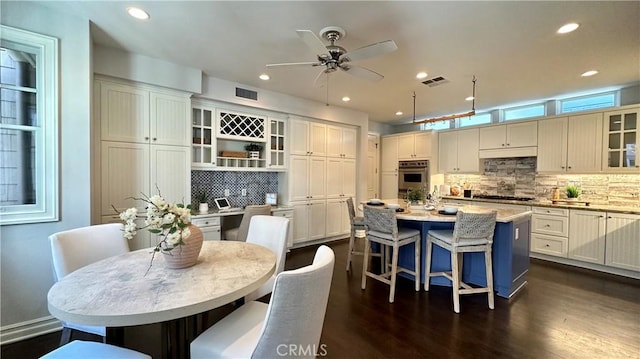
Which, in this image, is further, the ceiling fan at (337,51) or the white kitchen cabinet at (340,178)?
the white kitchen cabinet at (340,178)

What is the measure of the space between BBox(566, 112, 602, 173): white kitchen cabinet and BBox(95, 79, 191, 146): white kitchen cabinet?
5710 mm

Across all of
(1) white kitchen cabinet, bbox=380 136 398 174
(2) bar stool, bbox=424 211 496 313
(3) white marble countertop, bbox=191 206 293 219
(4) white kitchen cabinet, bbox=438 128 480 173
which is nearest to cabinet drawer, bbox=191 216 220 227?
(3) white marble countertop, bbox=191 206 293 219

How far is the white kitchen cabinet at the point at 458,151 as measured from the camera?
209 inches

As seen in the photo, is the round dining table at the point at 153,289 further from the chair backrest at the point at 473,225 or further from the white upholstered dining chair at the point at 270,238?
the chair backrest at the point at 473,225

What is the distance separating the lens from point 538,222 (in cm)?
427

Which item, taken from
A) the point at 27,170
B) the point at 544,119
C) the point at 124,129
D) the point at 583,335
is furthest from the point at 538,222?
the point at 27,170

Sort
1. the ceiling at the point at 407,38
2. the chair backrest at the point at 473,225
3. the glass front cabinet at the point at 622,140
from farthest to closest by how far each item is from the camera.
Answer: the glass front cabinet at the point at 622,140 → the chair backrest at the point at 473,225 → the ceiling at the point at 407,38

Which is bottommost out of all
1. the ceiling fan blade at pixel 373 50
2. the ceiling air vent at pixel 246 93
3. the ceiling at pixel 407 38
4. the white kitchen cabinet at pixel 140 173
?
the white kitchen cabinet at pixel 140 173

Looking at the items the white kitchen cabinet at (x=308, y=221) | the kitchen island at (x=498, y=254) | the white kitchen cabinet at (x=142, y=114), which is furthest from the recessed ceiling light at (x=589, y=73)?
the white kitchen cabinet at (x=142, y=114)

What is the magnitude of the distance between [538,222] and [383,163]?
131 inches

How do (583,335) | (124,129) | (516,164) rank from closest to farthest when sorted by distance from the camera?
(583,335)
(124,129)
(516,164)

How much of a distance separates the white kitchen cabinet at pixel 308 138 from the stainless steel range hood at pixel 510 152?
3122 mm

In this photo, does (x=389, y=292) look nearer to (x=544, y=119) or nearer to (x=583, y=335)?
(x=583, y=335)

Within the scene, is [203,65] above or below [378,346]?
above
